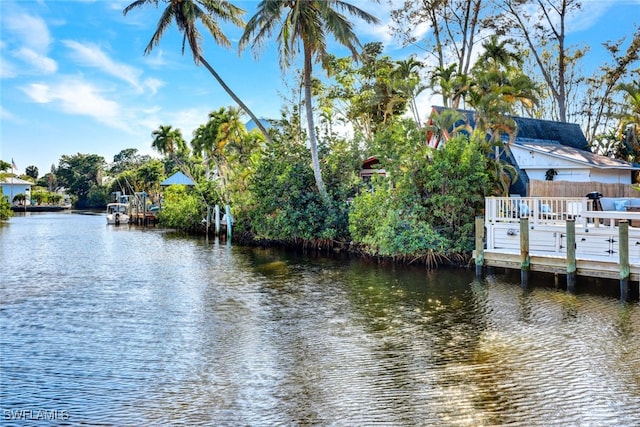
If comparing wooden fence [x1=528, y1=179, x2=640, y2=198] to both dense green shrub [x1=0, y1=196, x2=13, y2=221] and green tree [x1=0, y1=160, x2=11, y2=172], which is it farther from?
green tree [x1=0, y1=160, x2=11, y2=172]

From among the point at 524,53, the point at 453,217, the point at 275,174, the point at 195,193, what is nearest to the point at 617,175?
the point at 453,217

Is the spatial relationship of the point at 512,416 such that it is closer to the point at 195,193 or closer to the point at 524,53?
the point at 195,193

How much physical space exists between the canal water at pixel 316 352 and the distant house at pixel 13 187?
8049cm

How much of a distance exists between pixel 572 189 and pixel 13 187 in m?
91.7

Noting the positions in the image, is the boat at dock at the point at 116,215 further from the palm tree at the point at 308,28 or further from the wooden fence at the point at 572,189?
the wooden fence at the point at 572,189

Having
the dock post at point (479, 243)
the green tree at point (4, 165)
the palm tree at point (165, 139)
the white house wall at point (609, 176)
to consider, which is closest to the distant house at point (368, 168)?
the white house wall at point (609, 176)

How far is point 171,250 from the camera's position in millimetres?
27844

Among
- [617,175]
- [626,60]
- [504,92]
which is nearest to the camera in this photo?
[504,92]

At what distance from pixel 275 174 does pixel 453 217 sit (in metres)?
11.8

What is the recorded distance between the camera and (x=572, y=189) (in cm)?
2098

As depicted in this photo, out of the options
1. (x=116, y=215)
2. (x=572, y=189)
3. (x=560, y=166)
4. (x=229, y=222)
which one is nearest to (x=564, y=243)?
(x=572, y=189)

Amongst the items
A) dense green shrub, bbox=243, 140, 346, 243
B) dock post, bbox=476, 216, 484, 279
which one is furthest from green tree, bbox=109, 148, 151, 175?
dock post, bbox=476, 216, 484, 279

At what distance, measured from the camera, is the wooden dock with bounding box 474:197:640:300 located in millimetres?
13930

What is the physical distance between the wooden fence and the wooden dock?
2.03 metres
